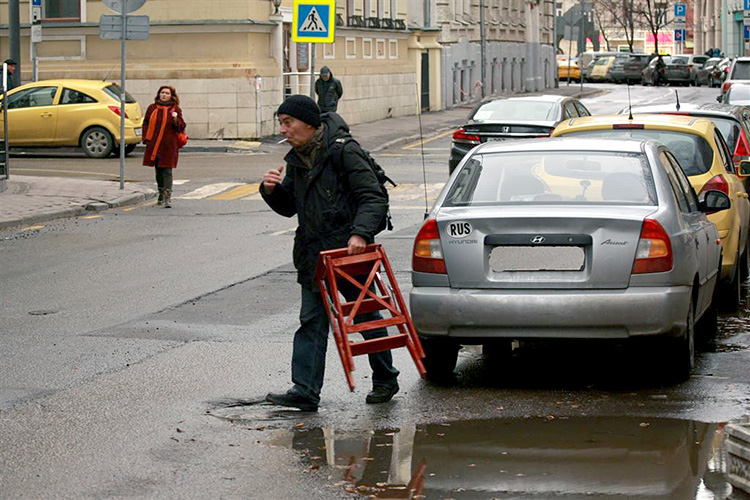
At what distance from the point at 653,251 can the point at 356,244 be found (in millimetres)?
1661

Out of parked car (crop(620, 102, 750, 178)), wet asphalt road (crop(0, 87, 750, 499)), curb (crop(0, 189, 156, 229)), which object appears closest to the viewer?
wet asphalt road (crop(0, 87, 750, 499))

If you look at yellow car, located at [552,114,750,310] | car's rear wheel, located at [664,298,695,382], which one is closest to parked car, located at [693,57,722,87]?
yellow car, located at [552,114,750,310]

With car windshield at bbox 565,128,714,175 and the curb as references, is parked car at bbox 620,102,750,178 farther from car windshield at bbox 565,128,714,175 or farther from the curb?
the curb

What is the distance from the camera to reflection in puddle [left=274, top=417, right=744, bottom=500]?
6109 millimetres

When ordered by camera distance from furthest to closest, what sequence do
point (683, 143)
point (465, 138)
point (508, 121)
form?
1. point (508, 121)
2. point (465, 138)
3. point (683, 143)

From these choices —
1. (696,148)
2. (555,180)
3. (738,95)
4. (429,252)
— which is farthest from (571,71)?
(429,252)

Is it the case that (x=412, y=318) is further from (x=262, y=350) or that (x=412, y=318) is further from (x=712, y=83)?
(x=712, y=83)

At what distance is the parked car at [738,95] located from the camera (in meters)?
31.9

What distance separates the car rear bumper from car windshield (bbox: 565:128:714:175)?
4.33 m

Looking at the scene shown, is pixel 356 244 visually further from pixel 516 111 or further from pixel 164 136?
pixel 516 111

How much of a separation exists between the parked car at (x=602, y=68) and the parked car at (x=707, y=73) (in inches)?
317

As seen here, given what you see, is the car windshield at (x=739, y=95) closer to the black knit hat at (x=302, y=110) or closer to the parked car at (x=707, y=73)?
the black knit hat at (x=302, y=110)

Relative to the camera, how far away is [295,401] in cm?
785

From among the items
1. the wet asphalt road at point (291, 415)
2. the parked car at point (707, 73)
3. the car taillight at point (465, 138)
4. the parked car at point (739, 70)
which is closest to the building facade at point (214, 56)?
the car taillight at point (465, 138)
